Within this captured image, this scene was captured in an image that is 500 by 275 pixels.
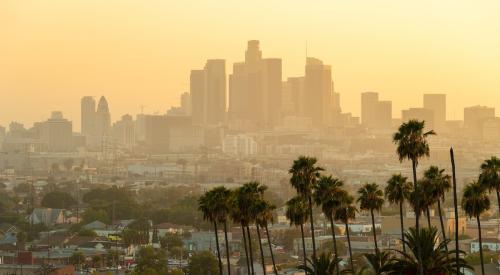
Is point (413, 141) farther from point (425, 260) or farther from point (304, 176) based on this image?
point (425, 260)

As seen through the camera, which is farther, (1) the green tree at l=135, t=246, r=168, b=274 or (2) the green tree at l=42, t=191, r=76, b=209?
(2) the green tree at l=42, t=191, r=76, b=209

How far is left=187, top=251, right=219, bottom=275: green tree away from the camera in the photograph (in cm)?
7394

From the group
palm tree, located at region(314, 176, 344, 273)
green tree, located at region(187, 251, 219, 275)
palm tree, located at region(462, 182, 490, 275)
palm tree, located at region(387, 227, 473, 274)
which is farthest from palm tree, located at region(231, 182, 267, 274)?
green tree, located at region(187, 251, 219, 275)

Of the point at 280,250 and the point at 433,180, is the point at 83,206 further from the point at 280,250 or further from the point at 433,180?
the point at 433,180

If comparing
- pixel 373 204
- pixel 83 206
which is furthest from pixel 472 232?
pixel 373 204

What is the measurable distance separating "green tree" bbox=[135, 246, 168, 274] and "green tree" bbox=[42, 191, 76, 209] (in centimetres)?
5908

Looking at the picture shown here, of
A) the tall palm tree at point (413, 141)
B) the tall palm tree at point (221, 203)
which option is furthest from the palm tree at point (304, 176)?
the tall palm tree at point (413, 141)

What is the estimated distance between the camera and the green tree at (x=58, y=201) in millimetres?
142625

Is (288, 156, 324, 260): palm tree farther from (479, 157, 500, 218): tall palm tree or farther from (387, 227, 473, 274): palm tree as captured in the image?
(387, 227, 473, 274): palm tree

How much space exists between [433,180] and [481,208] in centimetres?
185

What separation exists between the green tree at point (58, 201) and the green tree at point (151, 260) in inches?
2326

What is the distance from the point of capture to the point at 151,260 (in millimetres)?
79188

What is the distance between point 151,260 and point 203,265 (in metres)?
5.54

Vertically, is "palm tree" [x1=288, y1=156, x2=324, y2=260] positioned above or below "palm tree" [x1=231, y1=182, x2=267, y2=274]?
above
